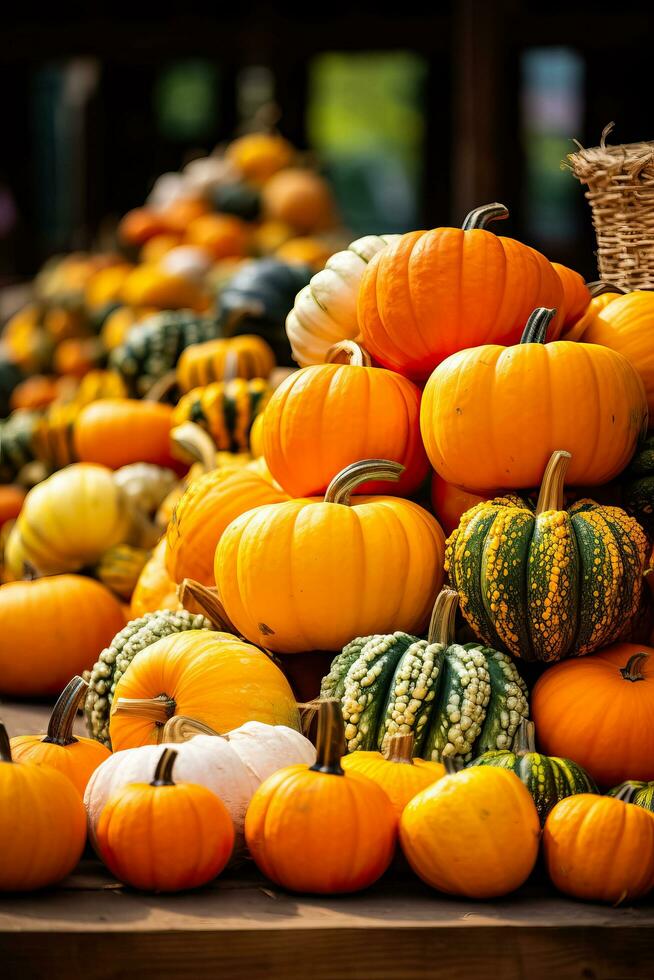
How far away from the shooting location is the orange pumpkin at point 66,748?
83.7 inches

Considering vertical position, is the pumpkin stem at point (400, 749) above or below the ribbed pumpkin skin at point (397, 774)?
above

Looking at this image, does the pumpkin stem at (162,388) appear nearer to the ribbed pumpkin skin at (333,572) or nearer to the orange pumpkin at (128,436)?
the orange pumpkin at (128,436)

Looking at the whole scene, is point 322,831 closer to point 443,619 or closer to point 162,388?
point 443,619

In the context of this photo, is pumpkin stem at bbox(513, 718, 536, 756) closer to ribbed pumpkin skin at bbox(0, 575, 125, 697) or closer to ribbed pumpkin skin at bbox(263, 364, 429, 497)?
ribbed pumpkin skin at bbox(263, 364, 429, 497)

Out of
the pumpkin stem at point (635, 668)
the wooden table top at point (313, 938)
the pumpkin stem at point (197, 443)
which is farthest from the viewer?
the pumpkin stem at point (197, 443)

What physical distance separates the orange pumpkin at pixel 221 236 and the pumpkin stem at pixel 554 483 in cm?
423

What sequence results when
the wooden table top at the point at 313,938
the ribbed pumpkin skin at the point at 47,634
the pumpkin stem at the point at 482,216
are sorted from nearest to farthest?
the wooden table top at the point at 313,938
the pumpkin stem at the point at 482,216
the ribbed pumpkin skin at the point at 47,634

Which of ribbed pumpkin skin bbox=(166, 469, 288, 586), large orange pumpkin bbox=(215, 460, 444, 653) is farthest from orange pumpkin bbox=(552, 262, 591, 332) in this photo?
ribbed pumpkin skin bbox=(166, 469, 288, 586)

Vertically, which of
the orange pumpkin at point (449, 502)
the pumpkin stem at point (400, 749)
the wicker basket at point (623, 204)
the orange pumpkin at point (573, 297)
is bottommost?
the pumpkin stem at point (400, 749)

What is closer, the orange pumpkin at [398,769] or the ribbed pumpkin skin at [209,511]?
the orange pumpkin at [398,769]

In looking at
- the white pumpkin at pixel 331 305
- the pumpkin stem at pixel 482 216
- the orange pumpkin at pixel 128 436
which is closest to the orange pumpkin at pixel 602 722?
the pumpkin stem at pixel 482 216

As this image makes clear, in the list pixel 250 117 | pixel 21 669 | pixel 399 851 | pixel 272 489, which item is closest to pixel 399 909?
pixel 399 851

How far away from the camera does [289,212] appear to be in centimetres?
657

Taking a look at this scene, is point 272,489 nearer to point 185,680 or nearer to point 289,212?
point 185,680
